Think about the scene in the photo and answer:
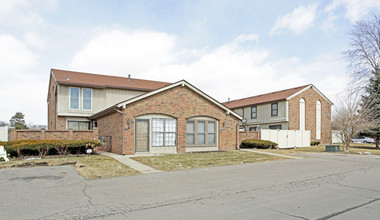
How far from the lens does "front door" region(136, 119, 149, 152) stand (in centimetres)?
1736

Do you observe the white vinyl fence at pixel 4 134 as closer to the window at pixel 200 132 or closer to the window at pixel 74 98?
the window at pixel 74 98

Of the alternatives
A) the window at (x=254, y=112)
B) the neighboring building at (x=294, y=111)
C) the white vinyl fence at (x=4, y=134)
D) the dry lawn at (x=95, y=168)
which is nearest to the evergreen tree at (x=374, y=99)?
the neighboring building at (x=294, y=111)

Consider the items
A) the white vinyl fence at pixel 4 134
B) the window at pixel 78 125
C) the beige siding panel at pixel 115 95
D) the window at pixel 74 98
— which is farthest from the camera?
the beige siding panel at pixel 115 95

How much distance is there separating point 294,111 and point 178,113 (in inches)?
669

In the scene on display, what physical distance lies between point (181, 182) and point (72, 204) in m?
3.64

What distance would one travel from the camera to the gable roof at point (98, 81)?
24.5 m

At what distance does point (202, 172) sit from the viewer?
11.1m

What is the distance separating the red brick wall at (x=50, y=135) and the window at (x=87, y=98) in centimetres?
708

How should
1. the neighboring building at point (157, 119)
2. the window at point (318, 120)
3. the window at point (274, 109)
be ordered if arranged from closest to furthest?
the neighboring building at point (157, 119) < the window at point (274, 109) < the window at point (318, 120)

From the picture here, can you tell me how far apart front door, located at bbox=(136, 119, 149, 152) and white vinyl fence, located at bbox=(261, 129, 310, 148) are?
11742 millimetres

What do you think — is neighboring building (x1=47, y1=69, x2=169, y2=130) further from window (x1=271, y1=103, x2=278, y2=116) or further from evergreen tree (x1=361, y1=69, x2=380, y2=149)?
evergreen tree (x1=361, y1=69, x2=380, y2=149)

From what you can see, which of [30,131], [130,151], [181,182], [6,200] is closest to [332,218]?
[181,182]

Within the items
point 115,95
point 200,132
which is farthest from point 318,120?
point 115,95

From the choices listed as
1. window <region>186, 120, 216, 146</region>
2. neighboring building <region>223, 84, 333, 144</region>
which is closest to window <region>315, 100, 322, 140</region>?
neighboring building <region>223, 84, 333, 144</region>
